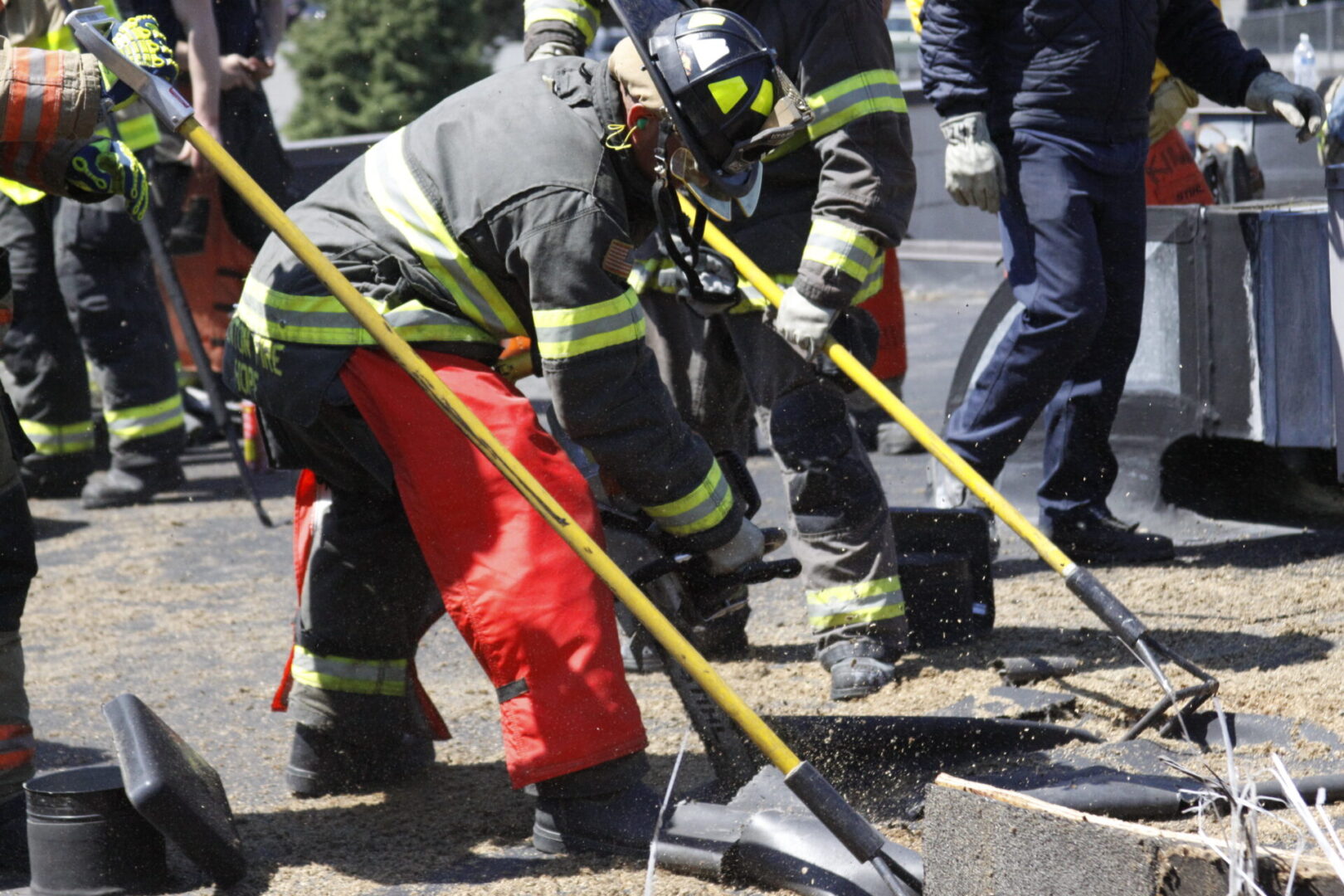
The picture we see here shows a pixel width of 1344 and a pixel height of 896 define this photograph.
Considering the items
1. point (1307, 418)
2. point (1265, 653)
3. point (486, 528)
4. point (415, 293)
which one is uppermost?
point (415, 293)

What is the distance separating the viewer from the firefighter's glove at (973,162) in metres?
4.60

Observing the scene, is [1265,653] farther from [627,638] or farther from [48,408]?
[48,408]

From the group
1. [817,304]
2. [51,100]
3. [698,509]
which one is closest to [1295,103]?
[817,304]

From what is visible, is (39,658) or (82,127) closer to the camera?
(82,127)

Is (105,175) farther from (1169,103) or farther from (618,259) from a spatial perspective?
(1169,103)

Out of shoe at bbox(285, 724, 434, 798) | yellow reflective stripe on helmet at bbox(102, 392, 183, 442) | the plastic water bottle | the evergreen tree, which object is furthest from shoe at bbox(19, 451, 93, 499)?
the evergreen tree

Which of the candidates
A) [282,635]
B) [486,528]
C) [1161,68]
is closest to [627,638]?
[282,635]

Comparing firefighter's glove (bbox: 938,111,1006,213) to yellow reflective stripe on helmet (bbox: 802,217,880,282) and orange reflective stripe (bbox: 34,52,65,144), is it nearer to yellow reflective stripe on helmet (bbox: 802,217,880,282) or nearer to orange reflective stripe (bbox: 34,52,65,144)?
yellow reflective stripe on helmet (bbox: 802,217,880,282)

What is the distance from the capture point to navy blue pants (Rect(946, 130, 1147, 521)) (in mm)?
4664

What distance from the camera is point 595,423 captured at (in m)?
3.06

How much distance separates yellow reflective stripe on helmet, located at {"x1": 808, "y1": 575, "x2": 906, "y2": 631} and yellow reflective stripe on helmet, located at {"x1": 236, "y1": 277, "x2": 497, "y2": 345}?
1.30m

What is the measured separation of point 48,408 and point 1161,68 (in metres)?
4.51

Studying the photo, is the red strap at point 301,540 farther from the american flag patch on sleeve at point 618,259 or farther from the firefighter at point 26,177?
the american flag patch on sleeve at point 618,259

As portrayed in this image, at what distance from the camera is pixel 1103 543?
508 cm
